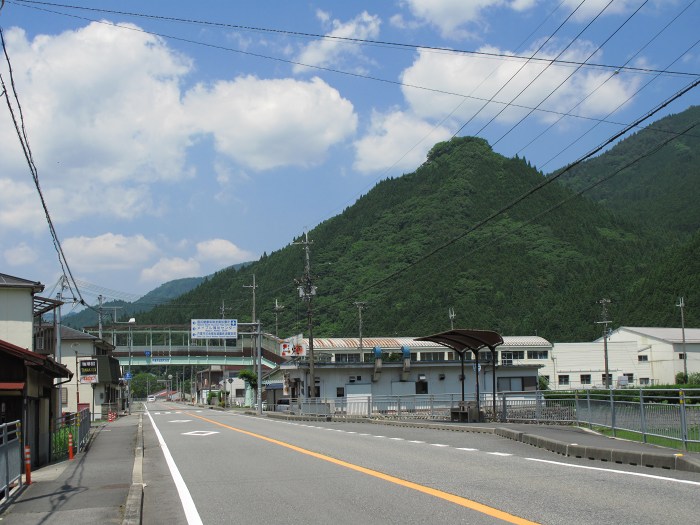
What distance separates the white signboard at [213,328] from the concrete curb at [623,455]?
3955cm

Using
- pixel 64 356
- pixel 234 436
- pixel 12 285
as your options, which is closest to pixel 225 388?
pixel 64 356

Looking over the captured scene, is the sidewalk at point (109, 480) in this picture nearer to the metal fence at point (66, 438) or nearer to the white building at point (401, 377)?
the metal fence at point (66, 438)

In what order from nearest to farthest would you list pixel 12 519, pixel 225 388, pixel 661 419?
1. pixel 12 519
2. pixel 661 419
3. pixel 225 388

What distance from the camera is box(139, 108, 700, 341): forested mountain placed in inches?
4107

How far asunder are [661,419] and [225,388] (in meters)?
84.0

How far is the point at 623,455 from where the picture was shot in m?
13.1

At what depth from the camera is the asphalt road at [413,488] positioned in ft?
27.2

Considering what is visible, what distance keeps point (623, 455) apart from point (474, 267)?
4104 inches

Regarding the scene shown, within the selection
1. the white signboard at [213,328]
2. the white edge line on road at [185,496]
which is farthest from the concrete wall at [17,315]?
the white signboard at [213,328]

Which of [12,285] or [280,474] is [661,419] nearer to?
[280,474]

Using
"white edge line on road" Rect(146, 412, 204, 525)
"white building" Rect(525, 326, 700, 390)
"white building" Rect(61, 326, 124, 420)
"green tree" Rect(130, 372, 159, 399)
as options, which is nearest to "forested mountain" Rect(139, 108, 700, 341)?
"white building" Rect(525, 326, 700, 390)

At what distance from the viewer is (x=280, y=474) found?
13008mm

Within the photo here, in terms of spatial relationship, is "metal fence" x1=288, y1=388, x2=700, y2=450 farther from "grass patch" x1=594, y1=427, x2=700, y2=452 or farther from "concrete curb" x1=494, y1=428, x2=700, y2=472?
"concrete curb" x1=494, y1=428, x2=700, y2=472

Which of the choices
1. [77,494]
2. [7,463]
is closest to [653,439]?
[77,494]
